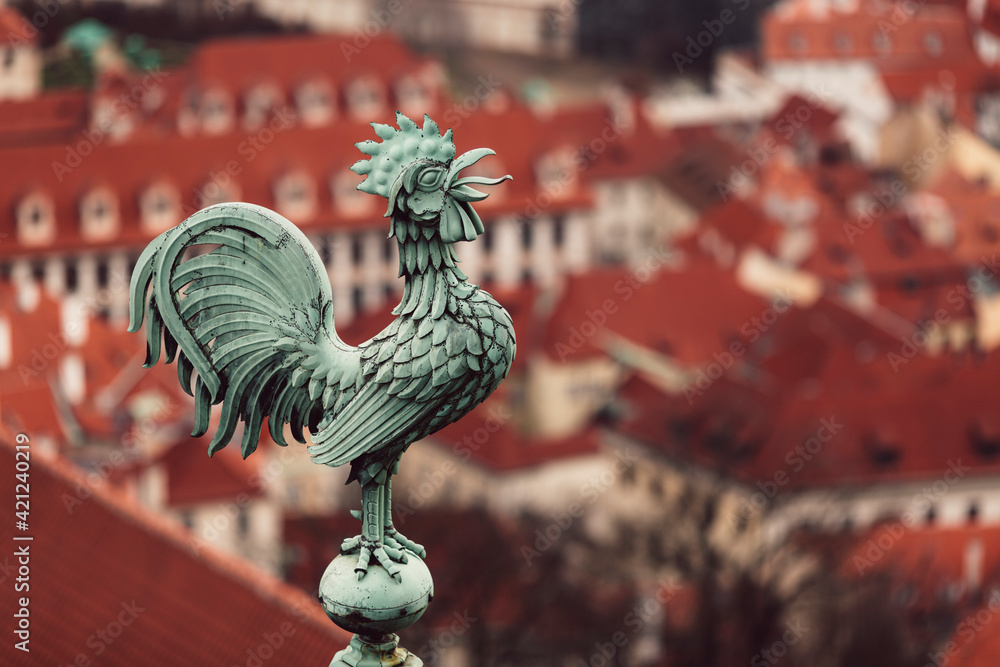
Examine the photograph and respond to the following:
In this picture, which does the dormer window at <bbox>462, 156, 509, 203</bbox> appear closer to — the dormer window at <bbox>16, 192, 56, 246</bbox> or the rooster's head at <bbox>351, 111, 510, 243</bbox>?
the dormer window at <bbox>16, 192, 56, 246</bbox>

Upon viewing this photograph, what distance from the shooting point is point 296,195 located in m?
89.4

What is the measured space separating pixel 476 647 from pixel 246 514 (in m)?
10.4

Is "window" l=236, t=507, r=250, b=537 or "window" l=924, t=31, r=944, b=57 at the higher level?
"window" l=924, t=31, r=944, b=57

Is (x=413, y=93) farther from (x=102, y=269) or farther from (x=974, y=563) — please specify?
(x=974, y=563)

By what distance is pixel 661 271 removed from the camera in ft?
258

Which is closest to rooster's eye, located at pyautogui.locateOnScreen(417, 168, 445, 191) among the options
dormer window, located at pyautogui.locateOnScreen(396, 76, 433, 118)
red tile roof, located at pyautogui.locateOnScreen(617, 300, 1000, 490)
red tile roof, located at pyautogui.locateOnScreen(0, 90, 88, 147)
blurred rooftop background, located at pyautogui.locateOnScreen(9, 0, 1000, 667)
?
blurred rooftop background, located at pyautogui.locateOnScreen(9, 0, 1000, 667)

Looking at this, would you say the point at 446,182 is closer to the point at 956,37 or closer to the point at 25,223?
the point at 25,223

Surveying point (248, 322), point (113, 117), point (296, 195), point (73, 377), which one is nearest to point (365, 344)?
point (248, 322)

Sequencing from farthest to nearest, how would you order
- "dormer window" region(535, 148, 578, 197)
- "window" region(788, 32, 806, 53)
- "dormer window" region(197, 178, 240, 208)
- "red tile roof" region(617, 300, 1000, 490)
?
"window" region(788, 32, 806, 53)
"dormer window" region(535, 148, 578, 197)
"dormer window" region(197, 178, 240, 208)
"red tile roof" region(617, 300, 1000, 490)

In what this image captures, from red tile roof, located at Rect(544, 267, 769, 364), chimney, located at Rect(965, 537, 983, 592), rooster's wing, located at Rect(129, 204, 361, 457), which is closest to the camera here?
rooster's wing, located at Rect(129, 204, 361, 457)

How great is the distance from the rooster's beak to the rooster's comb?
0.28ft

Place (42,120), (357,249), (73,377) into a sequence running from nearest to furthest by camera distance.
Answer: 1. (73,377)
2. (357,249)
3. (42,120)

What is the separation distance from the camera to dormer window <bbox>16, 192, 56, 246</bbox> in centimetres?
8469

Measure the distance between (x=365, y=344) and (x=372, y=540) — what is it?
2.88ft
